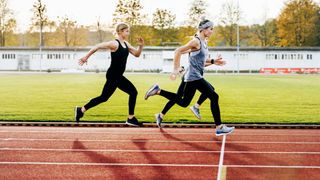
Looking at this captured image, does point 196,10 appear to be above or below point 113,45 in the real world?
above

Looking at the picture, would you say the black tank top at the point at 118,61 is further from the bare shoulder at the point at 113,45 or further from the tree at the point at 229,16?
the tree at the point at 229,16

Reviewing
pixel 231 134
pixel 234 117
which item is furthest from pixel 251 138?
pixel 234 117

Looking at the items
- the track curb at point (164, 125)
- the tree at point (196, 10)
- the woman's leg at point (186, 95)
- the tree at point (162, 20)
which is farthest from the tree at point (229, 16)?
the woman's leg at point (186, 95)

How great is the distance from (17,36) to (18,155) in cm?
8061

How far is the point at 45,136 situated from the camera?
9.93 metres

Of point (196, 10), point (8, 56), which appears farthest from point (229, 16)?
point (8, 56)

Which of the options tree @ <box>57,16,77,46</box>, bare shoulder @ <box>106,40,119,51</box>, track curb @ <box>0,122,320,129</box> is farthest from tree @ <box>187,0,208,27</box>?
bare shoulder @ <box>106,40,119,51</box>

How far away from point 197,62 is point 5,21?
2818 inches

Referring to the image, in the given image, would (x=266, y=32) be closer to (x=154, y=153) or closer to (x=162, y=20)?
(x=162, y=20)

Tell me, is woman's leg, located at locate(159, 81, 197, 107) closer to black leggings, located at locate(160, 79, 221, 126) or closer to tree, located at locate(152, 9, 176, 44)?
black leggings, located at locate(160, 79, 221, 126)

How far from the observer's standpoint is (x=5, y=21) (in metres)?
76.9

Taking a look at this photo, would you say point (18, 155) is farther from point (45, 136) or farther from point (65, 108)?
point (65, 108)

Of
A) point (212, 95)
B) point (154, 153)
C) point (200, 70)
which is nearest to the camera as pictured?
point (154, 153)

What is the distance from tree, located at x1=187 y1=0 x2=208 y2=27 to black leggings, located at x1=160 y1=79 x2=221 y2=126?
62.0m
